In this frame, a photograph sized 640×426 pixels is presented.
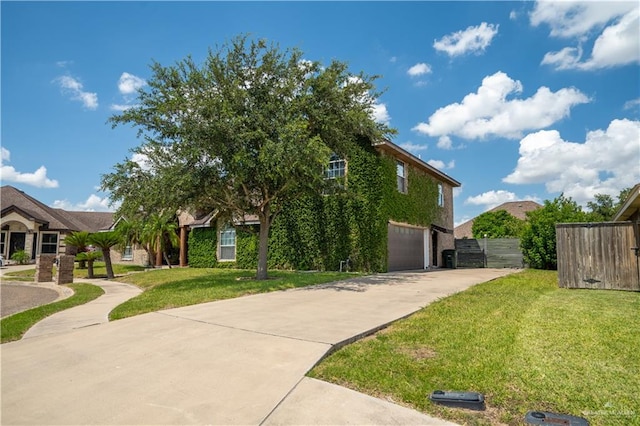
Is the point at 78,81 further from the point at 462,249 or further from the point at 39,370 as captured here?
the point at 462,249

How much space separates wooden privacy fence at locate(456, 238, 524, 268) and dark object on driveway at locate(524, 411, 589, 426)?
20.8 metres

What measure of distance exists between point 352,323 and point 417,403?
2.85 meters

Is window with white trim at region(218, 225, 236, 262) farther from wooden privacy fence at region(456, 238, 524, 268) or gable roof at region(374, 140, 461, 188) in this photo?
wooden privacy fence at region(456, 238, 524, 268)

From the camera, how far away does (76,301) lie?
9.16m

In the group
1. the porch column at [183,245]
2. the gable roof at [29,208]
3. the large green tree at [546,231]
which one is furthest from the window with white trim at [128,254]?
the large green tree at [546,231]

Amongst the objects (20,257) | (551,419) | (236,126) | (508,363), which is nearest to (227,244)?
(236,126)

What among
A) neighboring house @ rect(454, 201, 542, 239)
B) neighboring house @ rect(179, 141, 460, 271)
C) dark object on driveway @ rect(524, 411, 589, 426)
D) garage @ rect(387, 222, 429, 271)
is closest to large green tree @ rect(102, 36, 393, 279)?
neighboring house @ rect(179, 141, 460, 271)

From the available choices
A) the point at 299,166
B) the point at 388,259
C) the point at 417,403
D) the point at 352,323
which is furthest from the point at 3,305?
the point at 388,259

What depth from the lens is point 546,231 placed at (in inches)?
715

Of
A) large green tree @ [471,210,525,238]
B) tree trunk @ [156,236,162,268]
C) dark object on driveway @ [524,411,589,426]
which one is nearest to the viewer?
dark object on driveway @ [524,411,589,426]

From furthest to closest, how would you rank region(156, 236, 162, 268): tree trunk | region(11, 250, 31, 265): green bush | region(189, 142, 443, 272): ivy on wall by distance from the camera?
1. region(11, 250, 31, 265): green bush
2. region(156, 236, 162, 268): tree trunk
3. region(189, 142, 443, 272): ivy on wall

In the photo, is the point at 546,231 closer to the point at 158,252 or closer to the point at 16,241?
the point at 158,252

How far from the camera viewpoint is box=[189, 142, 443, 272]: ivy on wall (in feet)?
53.3

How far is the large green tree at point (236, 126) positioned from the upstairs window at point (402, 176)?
594 cm
